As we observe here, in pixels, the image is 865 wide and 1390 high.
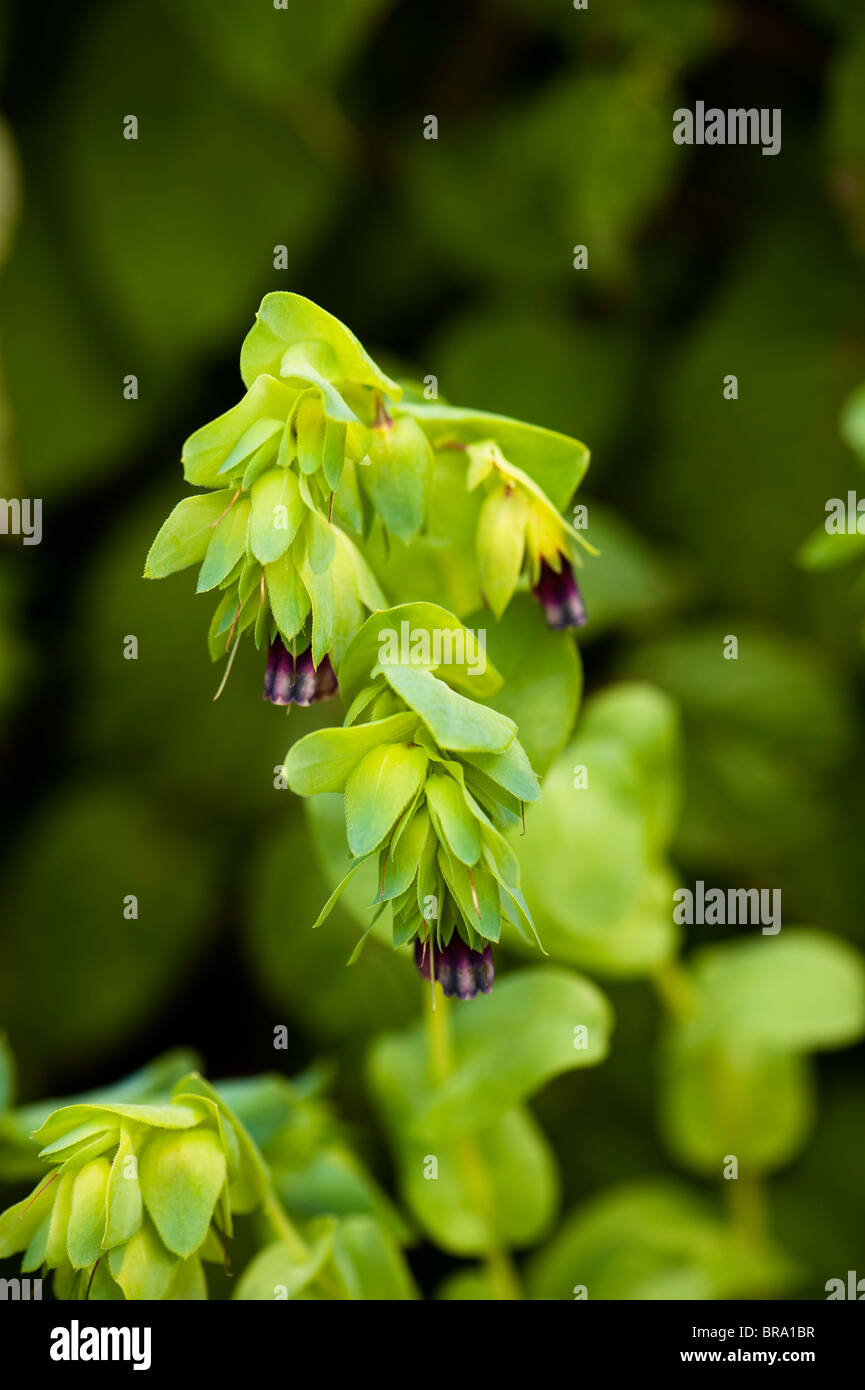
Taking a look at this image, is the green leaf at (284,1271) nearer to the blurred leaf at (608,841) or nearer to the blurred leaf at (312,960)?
the blurred leaf at (608,841)

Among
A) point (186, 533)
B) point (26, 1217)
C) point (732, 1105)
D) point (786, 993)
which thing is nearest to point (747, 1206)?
point (732, 1105)

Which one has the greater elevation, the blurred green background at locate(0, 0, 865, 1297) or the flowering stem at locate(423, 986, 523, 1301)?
the blurred green background at locate(0, 0, 865, 1297)

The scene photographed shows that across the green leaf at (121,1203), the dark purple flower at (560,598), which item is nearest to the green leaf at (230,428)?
the dark purple flower at (560,598)

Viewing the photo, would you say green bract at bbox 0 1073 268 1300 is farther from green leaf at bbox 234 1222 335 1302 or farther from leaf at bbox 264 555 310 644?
leaf at bbox 264 555 310 644

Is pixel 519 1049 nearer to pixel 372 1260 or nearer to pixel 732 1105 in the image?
pixel 372 1260

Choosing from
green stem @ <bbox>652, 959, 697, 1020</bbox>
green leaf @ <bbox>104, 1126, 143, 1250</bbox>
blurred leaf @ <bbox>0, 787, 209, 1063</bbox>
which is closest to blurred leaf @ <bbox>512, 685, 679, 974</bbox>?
green stem @ <bbox>652, 959, 697, 1020</bbox>

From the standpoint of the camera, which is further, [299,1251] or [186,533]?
[299,1251]
